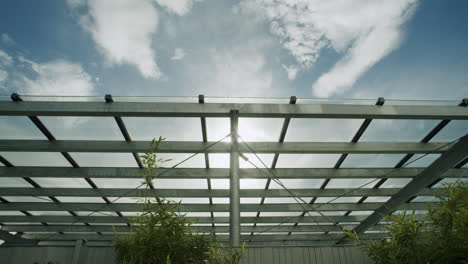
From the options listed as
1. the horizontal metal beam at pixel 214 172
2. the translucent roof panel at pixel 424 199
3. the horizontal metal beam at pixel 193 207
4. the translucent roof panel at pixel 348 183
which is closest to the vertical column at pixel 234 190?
the horizontal metal beam at pixel 214 172

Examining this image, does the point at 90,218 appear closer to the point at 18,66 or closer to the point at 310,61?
the point at 18,66

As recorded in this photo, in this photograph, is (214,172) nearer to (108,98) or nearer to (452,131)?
(108,98)

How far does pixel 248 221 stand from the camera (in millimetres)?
11305

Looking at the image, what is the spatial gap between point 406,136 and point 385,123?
0.88 metres

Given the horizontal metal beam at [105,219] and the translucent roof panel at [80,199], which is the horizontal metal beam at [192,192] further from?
the horizontal metal beam at [105,219]

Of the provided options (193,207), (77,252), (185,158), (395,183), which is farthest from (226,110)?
(395,183)

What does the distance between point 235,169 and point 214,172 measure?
2.07 meters

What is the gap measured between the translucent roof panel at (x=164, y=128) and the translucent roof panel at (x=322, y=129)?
235 centimetres

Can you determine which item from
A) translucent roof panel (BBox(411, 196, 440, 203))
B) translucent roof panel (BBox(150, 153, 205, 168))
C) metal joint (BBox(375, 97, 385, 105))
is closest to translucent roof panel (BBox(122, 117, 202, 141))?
translucent roof panel (BBox(150, 153, 205, 168))

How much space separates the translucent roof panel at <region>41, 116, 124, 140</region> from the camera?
6.10 meters

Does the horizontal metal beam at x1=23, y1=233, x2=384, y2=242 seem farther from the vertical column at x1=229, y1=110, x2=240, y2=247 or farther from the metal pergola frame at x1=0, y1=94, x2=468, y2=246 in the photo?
the vertical column at x1=229, y1=110, x2=240, y2=247

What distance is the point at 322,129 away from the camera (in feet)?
21.6

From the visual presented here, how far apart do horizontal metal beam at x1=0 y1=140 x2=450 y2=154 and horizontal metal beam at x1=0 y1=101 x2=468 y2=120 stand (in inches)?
42.7

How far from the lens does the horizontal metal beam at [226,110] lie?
557cm
